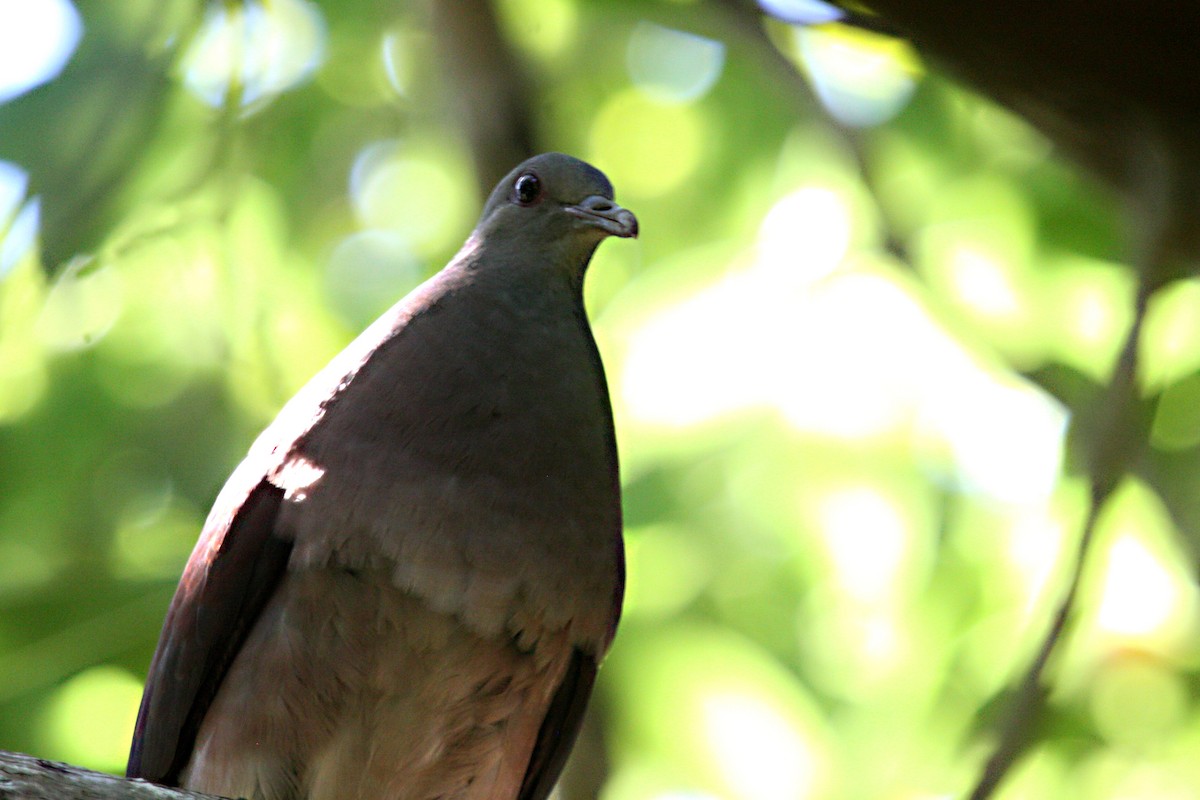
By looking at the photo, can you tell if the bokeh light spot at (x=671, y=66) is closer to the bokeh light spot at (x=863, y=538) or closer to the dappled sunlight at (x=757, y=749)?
the bokeh light spot at (x=863, y=538)

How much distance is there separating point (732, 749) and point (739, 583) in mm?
639

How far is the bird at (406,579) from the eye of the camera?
271cm

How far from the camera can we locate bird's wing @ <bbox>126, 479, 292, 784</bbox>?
2.81 meters

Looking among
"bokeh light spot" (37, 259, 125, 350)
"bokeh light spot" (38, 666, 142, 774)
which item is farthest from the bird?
"bokeh light spot" (37, 259, 125, 350)

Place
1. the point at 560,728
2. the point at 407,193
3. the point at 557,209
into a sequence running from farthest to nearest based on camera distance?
the point at 407,193 → the point at 557,209 → the point at 560,728

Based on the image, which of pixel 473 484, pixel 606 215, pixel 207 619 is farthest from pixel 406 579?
pixel 606 215

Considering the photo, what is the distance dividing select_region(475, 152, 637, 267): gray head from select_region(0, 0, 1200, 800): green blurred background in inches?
26.8

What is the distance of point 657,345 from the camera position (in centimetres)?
531

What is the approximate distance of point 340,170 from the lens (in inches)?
209

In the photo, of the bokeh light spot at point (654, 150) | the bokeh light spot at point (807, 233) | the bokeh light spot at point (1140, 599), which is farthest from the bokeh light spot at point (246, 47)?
the bokeh light spot at point (1140, 599)

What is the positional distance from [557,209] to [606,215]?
0.15 meters

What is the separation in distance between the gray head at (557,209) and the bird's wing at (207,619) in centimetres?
93

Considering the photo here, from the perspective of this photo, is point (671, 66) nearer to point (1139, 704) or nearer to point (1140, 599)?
point (1140, 599)

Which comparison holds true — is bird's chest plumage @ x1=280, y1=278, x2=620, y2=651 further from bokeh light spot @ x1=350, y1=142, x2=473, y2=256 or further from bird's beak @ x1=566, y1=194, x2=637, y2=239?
bokeh light spot @ x1=350, y1=142, x2=473, y2=256
